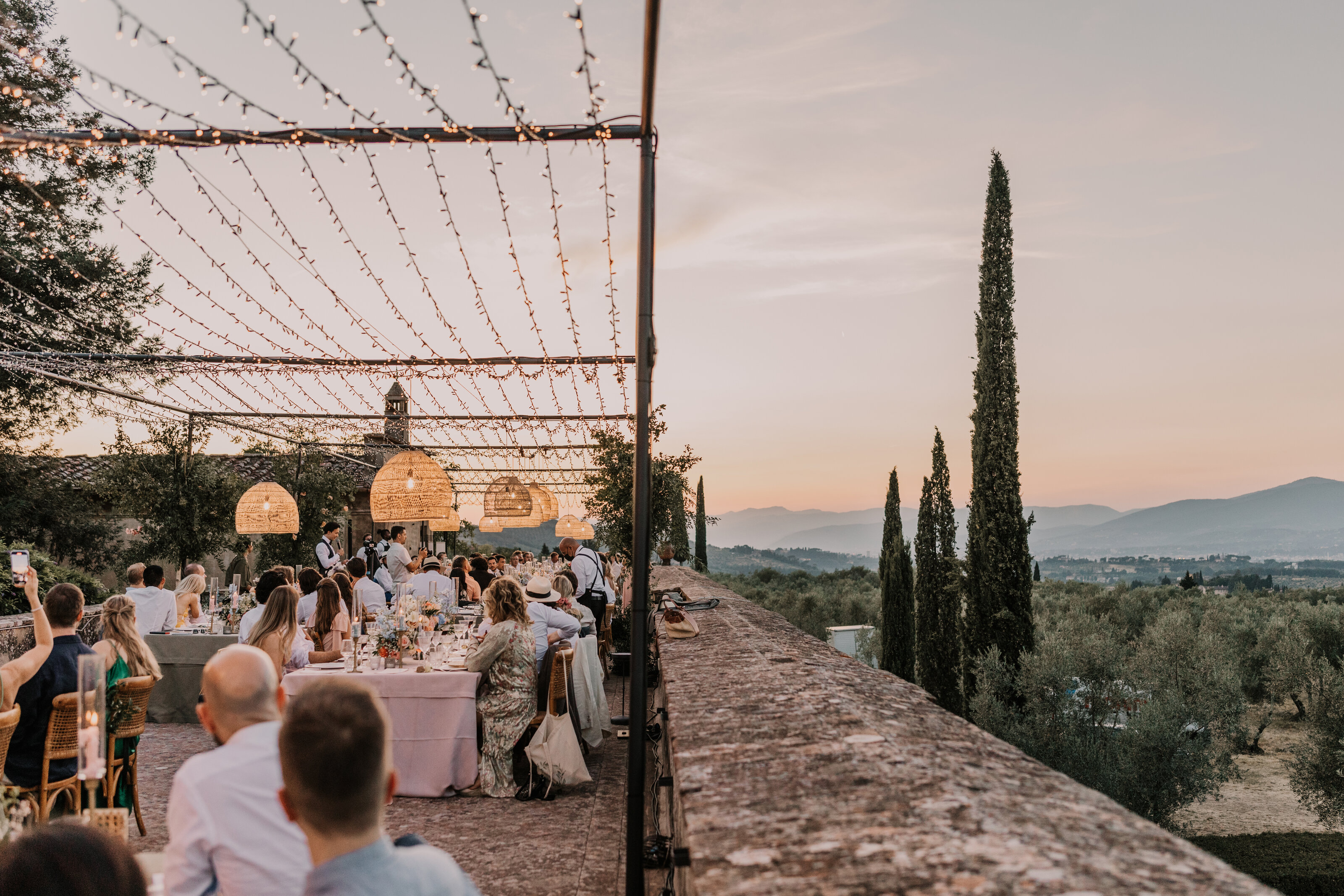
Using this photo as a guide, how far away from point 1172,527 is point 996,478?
420 ft

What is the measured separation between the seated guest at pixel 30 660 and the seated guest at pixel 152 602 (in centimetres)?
398

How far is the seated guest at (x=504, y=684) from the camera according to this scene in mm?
6070

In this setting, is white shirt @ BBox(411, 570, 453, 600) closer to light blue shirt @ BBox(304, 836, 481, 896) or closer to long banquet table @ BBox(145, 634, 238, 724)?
long banquet table @ BBox(145, 634, 238, 724)

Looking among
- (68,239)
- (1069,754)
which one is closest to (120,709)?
(1069,754)

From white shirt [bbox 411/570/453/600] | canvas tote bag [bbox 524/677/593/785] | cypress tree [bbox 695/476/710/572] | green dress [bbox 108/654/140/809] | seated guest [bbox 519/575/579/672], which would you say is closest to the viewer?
green dress [bbox 108/654/140/809]

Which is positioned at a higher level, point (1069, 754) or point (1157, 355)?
point (1157, 355)

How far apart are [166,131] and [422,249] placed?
1.85 meters

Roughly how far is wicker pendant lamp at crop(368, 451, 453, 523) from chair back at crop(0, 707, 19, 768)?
2899mm

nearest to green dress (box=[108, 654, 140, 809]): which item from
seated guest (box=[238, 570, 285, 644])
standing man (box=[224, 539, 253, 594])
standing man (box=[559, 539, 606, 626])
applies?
seated guest (box=[238, 570, 285, 644])

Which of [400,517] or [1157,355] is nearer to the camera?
[400,517]

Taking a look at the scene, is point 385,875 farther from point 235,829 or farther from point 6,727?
point 6,727

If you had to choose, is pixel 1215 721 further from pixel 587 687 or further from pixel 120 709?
pixel 120 709

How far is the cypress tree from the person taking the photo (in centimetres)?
2834

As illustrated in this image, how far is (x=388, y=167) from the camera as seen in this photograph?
412 cm
